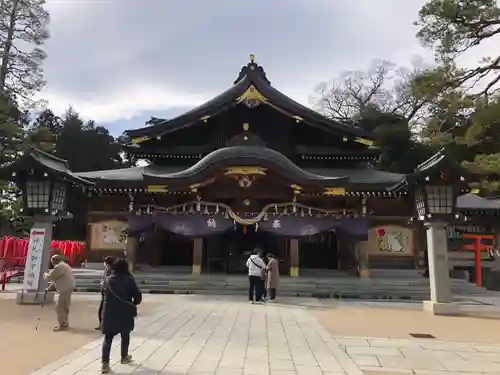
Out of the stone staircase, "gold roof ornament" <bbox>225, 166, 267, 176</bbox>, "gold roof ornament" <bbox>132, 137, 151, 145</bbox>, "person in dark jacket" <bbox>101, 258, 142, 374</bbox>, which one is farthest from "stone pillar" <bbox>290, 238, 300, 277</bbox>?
"person in dark jacket" <bbox>101, 258, 142, 374</bbox>

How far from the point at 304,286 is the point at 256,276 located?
3770 mm

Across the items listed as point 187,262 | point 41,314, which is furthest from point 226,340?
point 187,262

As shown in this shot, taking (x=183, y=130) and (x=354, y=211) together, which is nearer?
(x=354, y=211)

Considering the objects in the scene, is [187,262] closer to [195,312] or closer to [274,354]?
[195,312]

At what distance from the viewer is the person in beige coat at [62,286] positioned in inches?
357

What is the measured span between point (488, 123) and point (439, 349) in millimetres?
9514

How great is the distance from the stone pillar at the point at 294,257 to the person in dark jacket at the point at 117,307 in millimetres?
12575

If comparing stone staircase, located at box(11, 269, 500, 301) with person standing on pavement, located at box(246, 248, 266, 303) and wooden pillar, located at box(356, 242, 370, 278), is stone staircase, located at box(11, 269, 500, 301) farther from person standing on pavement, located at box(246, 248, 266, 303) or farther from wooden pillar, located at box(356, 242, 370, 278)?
person standing on pavement, located at box(246, 248, 266, 303)

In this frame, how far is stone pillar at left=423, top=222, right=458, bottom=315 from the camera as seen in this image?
12391 mm

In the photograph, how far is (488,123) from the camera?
14.7m

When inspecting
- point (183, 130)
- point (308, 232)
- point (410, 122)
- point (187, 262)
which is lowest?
point (187, 262)

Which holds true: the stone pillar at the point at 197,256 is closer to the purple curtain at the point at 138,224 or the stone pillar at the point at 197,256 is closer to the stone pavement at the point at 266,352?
the purple curtain at the point at 138,224

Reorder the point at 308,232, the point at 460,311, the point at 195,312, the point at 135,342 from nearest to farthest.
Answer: the point at 135,342 < the point at 195,312 < the point at 460,311 < the point at 308,232

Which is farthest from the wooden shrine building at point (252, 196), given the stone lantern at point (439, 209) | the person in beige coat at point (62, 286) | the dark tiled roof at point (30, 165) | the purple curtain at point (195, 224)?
the person in beige coat at point (62, 286)
